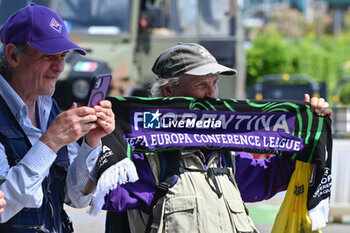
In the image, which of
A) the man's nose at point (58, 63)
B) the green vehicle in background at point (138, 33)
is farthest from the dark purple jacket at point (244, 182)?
the green vehicle in background at point (138, 33)

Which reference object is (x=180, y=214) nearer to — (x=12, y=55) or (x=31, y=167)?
(x=31, y=167)

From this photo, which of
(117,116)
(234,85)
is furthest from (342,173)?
(117,116)

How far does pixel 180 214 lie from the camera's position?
9.44ft

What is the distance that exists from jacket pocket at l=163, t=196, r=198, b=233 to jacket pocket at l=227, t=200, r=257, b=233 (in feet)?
0.57

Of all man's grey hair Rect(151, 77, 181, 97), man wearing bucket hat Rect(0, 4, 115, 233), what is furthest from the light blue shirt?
man's grey hair Rect(151, 77, 181, 97)

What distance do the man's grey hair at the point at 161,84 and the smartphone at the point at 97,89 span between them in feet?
1.87

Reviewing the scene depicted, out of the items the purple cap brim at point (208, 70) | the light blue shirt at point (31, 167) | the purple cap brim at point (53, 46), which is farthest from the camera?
the purple cap brim at point (208, 70)

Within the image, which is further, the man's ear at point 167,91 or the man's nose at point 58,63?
the man's ear at point 167,91

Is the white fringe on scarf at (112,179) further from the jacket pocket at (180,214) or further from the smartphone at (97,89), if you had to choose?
the smartphone at (97,89)

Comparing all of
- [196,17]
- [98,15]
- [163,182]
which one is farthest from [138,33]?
[163,182]

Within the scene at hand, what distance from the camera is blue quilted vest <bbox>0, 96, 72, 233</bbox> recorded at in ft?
8.14

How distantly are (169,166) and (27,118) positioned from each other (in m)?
0.72

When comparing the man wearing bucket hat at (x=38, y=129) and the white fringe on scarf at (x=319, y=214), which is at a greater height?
the man wearing bucket hat at (x=38, y=129)

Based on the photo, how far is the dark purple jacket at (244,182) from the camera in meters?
2.94
